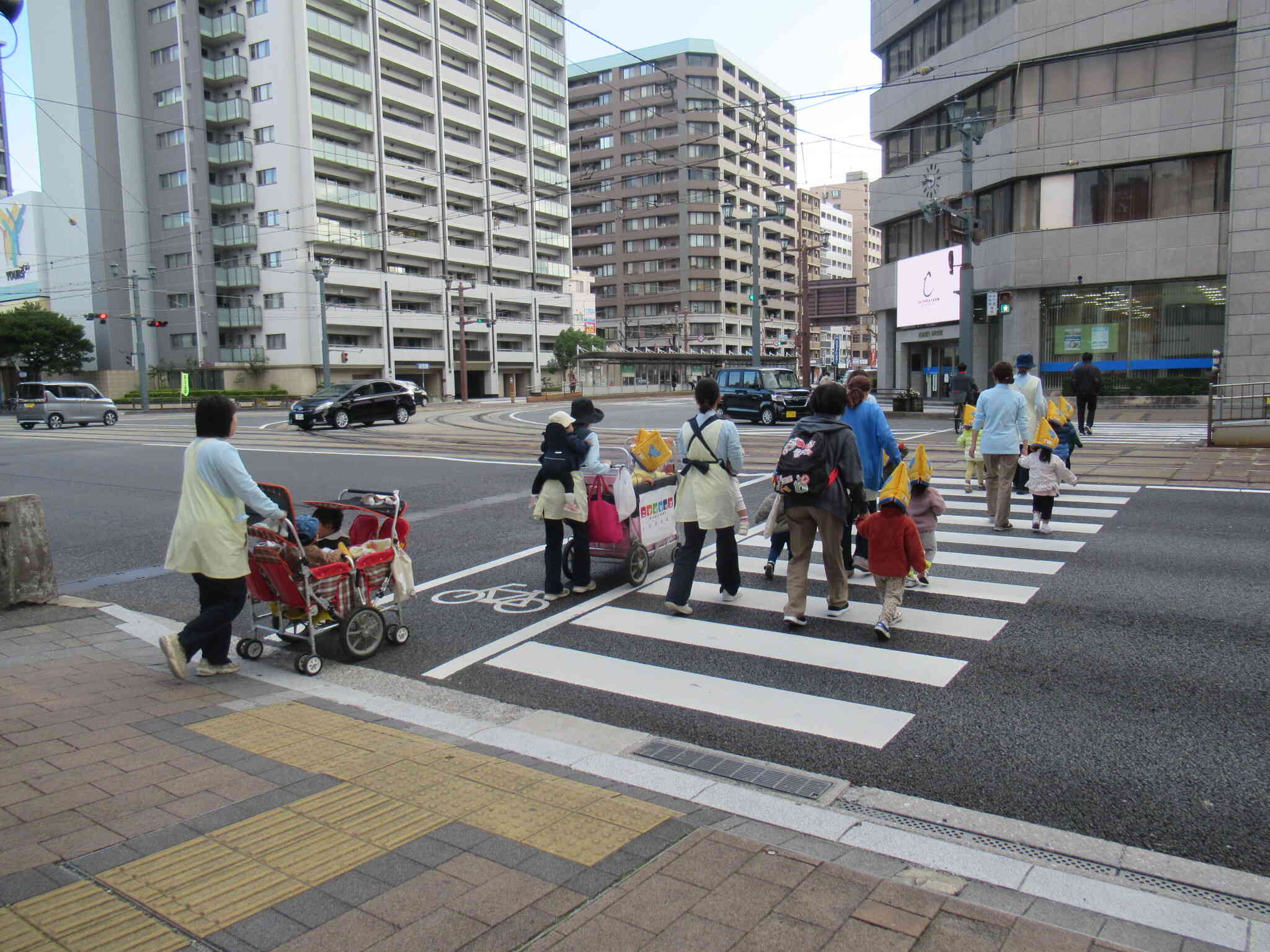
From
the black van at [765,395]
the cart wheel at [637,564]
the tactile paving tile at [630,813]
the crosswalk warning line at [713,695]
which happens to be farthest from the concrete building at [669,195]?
the tactile paving tile at [630,813]

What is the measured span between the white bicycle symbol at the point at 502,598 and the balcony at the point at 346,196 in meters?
58.0

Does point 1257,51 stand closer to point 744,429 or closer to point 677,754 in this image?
point 744,429

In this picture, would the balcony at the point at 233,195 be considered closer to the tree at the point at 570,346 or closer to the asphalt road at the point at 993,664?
the tree at the point at 570,346

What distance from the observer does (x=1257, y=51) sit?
2634cm

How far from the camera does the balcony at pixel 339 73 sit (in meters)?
58.8

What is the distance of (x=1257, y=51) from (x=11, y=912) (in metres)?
34.6

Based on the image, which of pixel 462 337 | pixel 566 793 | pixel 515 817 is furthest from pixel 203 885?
pixel 462 337

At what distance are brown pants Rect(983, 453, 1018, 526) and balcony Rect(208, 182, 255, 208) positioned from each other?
60785 mm

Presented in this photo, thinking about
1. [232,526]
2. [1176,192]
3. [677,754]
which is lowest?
[677,754]

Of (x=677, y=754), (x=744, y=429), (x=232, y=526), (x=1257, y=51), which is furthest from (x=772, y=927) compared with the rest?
(x=1257, y=51)

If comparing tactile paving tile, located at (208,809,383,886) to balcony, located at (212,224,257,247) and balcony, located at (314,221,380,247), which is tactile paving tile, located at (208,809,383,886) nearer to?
balcony, located at (314,221,380,247)

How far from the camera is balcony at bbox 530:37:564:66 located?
78438mm

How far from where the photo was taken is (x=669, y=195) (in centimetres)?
10306

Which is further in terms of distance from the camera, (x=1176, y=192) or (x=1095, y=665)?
(x=1176, y=192)
